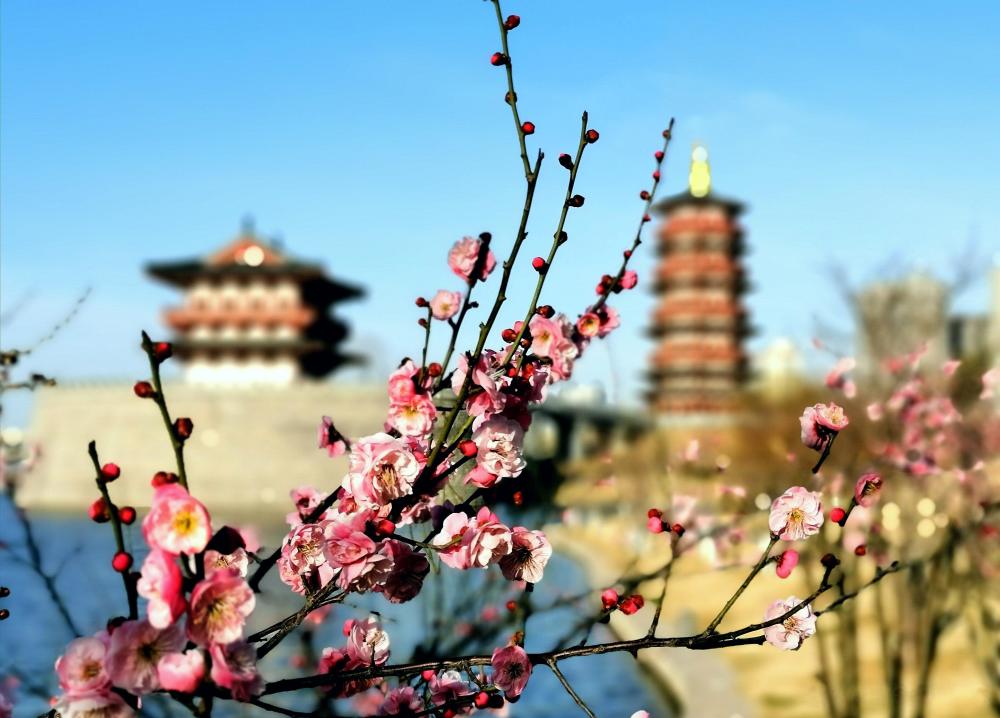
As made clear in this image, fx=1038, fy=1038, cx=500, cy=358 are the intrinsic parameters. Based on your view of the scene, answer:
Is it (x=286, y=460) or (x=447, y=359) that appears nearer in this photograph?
(x=447, y=359)

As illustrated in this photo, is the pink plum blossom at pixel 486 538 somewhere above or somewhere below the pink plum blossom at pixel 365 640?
above

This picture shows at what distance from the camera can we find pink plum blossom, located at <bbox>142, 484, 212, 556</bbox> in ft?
4.72

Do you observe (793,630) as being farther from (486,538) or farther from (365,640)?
(365,640)

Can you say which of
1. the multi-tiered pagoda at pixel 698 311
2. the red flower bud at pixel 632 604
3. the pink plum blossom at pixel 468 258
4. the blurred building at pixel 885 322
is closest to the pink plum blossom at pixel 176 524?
the red flower bud at pixel 632 604

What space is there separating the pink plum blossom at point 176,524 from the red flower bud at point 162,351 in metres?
0.23

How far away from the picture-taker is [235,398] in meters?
47.2

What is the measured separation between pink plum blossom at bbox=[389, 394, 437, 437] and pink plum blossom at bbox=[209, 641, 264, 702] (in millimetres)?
694

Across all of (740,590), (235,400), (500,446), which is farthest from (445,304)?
(235,400)

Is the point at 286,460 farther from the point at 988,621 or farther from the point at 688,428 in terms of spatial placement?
the point at 988,621

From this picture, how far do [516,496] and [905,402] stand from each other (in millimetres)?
6076

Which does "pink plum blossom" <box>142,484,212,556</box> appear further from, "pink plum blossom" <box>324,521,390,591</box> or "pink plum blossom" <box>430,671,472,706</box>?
"pink plum blossom" <box>430,671,472,706</box>

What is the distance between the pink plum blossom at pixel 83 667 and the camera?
4.81 feet

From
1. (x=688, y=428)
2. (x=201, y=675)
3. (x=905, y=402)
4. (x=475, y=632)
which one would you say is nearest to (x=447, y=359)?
(x=201, y=675)

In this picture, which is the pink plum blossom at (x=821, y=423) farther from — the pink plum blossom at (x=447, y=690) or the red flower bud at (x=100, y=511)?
the red flower bud at (x=100, y=511)
